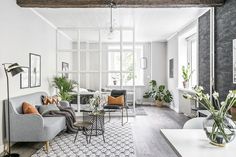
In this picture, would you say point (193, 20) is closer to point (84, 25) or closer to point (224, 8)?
point (224, 8)

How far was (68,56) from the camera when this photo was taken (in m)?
8.77

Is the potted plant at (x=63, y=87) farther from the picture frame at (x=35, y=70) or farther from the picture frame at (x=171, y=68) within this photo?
the picture frame at (x=171, y=68)

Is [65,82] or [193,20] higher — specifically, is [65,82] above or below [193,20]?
below

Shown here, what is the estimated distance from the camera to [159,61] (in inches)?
387

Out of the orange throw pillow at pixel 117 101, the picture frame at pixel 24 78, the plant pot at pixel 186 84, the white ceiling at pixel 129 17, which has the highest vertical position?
the white ceiling at pixel 129 17

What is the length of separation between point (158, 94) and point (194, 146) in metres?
7.61

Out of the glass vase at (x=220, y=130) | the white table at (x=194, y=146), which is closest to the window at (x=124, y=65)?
the white table at (x=194, y=146)

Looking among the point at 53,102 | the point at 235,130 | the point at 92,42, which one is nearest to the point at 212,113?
the point at 235,130

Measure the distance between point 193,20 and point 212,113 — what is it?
5066mm

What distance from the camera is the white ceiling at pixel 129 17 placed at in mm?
5270

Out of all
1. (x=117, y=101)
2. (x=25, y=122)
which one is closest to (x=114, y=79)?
(x=117, y=101)

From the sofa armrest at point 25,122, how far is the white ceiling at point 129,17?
9.19 feet

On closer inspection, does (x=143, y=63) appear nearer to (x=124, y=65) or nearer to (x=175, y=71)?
(x=124, y=65)

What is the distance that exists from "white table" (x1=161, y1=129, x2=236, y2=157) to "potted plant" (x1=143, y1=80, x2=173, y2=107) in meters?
6.90
